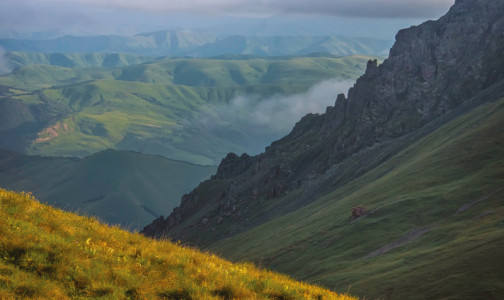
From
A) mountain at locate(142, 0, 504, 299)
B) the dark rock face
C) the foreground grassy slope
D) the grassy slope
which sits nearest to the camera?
the foreground grassy slope

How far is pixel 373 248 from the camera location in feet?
213

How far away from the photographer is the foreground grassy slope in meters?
15.4

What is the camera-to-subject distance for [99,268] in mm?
16547

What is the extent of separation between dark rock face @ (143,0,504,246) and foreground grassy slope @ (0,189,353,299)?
120237mm

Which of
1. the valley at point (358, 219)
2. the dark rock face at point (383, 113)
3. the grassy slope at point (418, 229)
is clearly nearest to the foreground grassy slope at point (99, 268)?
the valley at point (358, 219)

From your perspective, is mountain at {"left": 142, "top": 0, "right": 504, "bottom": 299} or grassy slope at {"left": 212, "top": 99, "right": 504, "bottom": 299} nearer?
grassy slope at {"left": 212, "top": 99, "right": 504, "bottom": 299}

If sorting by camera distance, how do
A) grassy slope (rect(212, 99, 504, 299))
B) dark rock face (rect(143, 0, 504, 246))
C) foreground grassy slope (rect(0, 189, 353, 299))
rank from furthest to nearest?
dark rock face (rect(143, 0, 504, 246)) → grassy slope (rect(212, 99, 504, 299)) → foreground grassy slope (rect(0, 189, 353, 299))

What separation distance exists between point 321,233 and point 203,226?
319ft

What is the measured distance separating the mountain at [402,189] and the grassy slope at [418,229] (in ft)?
0.75

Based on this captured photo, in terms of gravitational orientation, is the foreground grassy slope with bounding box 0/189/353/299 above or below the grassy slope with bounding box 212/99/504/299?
above

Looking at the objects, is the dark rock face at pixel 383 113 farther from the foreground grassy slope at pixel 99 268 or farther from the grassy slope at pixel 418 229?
the foreground grassy slope at pixel 99 268

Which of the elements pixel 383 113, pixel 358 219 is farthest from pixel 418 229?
pixel 383 113

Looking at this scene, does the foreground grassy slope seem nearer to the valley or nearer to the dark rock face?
the valley

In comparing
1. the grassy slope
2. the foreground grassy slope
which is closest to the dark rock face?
the grassy slope
